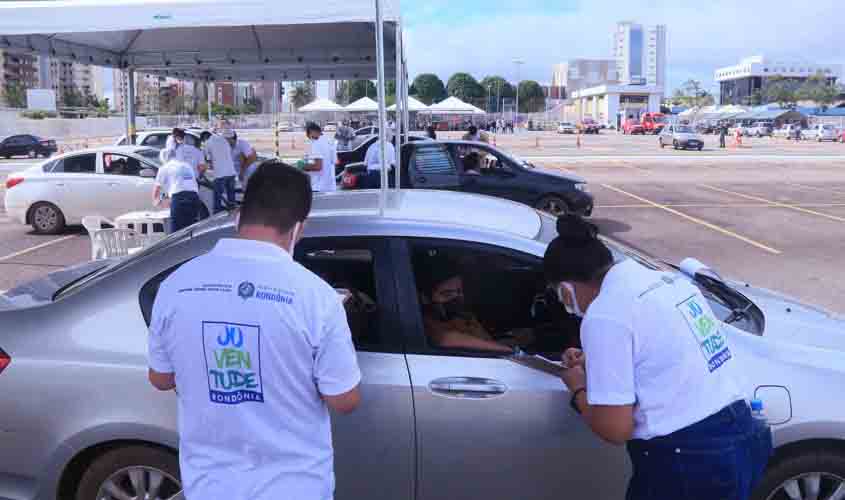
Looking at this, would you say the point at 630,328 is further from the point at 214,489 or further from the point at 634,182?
the point at 634,182

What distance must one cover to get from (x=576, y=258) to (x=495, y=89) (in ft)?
493

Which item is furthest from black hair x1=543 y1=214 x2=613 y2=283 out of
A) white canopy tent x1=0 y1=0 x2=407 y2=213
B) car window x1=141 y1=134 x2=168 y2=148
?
car window x1=141 y1=134 x2=168 y2=148

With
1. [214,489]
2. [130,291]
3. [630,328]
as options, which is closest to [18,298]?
[130,291]

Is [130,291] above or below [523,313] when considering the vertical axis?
above

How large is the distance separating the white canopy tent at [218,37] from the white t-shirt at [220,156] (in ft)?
5.78

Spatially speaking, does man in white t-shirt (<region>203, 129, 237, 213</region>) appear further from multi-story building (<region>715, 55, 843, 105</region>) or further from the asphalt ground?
multi-story building (<region>715, 55, 843, 105</region>)

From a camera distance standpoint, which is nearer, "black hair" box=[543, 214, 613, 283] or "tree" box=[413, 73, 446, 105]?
"black hair" box=[543, 214, 613, 283]

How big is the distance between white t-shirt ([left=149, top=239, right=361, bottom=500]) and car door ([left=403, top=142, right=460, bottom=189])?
9824 millimetres

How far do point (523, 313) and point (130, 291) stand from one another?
6.23 ft

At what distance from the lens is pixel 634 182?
22.1m

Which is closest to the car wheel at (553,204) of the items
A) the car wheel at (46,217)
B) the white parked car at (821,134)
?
the car wheel at (46,217)

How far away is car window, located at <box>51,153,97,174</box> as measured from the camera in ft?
42.6

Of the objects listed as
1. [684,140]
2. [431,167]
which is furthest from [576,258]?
[684,140]

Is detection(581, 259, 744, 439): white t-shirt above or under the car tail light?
above
